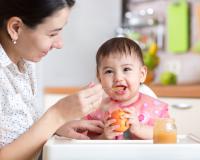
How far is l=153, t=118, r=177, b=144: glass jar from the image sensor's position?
129cm

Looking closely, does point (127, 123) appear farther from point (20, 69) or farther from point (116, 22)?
point (116, 22)

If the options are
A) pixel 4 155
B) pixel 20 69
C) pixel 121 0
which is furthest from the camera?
pixel 121 0

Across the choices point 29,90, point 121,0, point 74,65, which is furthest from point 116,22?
point 29,90

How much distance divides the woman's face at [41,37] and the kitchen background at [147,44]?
4.65 feet

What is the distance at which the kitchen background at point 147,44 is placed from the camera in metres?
2.88

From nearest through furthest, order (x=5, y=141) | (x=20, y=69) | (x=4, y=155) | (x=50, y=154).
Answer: (x=50, y=154) < (x=4, y=155) < (x=5, y=141) < (x=20, y=69)

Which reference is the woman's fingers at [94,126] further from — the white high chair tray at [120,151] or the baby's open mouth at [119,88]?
the white high chair tray at [120,151]

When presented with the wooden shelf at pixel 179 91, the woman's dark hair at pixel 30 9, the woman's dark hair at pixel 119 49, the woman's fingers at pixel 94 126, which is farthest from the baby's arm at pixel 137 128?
the wooden shelf at pixel 179 91

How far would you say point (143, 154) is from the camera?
1190 millimetres

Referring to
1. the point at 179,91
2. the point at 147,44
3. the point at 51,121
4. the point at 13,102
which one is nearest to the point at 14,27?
the point at 13,102

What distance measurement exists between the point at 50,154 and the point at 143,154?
0.22 meters

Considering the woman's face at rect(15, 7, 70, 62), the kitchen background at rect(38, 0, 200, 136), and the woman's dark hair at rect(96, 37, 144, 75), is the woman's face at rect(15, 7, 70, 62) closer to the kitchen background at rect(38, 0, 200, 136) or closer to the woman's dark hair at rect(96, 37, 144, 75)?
the woman's dark hair at rect(96, 37, 144, 75)

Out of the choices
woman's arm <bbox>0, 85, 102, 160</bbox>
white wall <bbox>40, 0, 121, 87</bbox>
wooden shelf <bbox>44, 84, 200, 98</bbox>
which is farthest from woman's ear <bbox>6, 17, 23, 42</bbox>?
white wall <bbox>40, 0, 121, 87</bbox>

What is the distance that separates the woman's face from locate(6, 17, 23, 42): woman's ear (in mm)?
11
